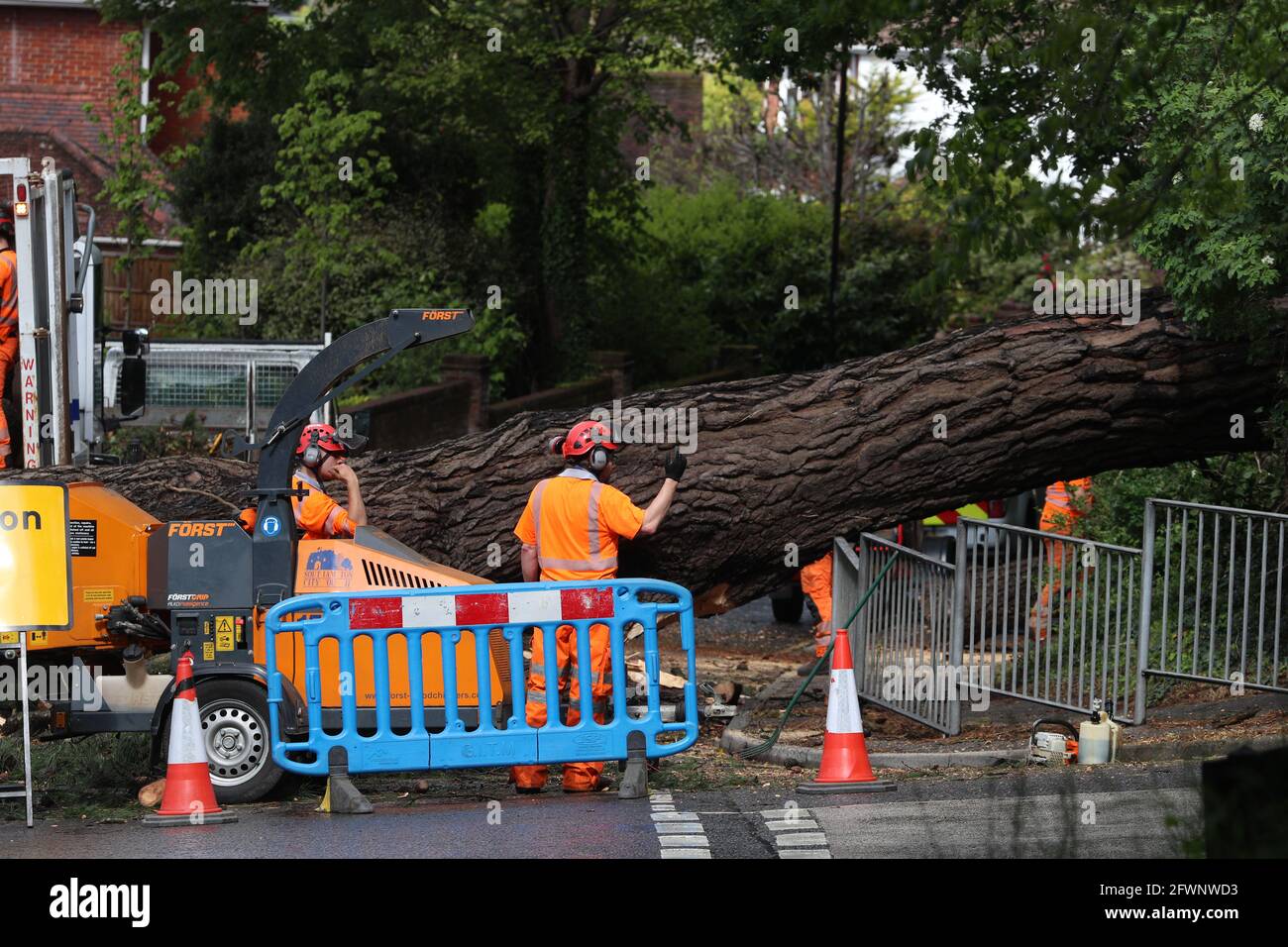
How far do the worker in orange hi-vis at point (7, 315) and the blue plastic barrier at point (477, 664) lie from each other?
13.3 feet

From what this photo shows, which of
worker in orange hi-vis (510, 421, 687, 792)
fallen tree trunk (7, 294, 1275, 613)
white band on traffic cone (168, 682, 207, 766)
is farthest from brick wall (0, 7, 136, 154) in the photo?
white band on traffic cone (168, 682, 207, 766)

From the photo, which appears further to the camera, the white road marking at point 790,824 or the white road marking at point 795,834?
the white road marking at point 790,824

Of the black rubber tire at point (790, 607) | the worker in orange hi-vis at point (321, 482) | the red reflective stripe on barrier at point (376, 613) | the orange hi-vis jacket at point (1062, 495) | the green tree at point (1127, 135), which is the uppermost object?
the green tree at point (1127, 135)

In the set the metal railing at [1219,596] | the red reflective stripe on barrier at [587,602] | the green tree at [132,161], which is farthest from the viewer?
the green tree at [132,161]

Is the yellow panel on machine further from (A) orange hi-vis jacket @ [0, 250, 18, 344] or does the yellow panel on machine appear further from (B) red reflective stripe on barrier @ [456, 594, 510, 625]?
(A) orange hi-vis jacket @ [0, 250, 18, 344]

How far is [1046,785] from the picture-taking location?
8773 millimetres

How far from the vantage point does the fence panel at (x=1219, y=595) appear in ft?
32.7

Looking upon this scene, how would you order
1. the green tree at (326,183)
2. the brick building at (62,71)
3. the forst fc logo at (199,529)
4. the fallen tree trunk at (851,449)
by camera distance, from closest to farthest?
the forst fc logo at (199,529) < the fallen tree trunk at (851,449) < the green tree at (326,183) < the brick building at (62,71)

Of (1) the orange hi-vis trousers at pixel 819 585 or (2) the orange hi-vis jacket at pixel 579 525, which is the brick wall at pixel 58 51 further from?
(2) the orange hi-vis jacket at pixel 579 525

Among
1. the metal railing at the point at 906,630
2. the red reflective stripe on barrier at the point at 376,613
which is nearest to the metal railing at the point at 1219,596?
the metal railing at the point at 906,630

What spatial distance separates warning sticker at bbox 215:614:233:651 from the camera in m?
8.92

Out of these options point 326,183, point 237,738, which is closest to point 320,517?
point 237,738

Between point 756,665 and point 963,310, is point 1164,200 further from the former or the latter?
point 963,310

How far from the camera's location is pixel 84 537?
29.5 ft
